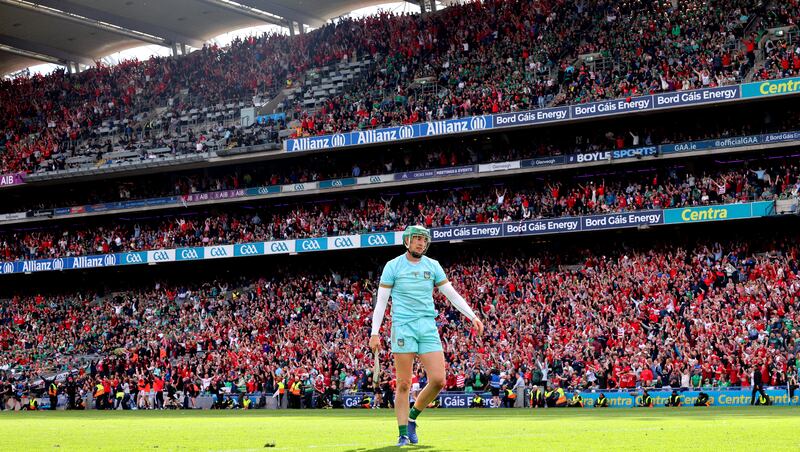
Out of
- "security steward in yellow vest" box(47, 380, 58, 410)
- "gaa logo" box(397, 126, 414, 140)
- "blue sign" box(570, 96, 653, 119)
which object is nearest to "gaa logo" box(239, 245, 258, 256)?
"gaa logo" box(397, 126, 414, 140)

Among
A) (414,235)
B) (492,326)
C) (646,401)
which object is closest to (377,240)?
(492,326)

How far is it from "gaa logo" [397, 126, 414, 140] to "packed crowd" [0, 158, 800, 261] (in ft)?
11.5

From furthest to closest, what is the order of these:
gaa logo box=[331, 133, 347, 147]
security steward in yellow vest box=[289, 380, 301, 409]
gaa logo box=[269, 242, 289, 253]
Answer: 1. gaa logo box=[269, 242, 289, 253]
2. gaa logo box=[331, 133, 347, 147]
3. security steward in yellow vest box=[289, 380, 301, 409]

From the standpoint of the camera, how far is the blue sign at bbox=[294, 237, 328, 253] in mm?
49938

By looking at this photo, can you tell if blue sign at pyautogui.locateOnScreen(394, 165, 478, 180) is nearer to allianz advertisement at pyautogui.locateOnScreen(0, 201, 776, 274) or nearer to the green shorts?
allianz advertisement at pyautogui.locateOnScreen(0, 201, 776, 274)

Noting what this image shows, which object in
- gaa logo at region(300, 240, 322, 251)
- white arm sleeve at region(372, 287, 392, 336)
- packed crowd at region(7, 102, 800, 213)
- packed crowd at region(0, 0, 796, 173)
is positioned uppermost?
packed crowd at region(0, 0, 796, 173)

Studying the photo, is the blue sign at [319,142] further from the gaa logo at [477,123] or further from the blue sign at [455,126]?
the gaa logo at [477,123]

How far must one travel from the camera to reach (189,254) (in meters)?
53.4

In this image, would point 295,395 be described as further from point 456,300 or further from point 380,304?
point 380,304

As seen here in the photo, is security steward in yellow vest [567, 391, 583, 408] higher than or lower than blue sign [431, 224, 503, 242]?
lower

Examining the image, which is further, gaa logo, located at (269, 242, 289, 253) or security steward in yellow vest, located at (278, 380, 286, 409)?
gaa logo, located at (269, 242, 289, 253)

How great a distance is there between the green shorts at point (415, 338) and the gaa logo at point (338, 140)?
3912 centimetres

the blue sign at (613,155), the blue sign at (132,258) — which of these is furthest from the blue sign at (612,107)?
the blue sign at (132,258)

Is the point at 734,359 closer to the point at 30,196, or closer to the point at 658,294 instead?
the point at 658,294
